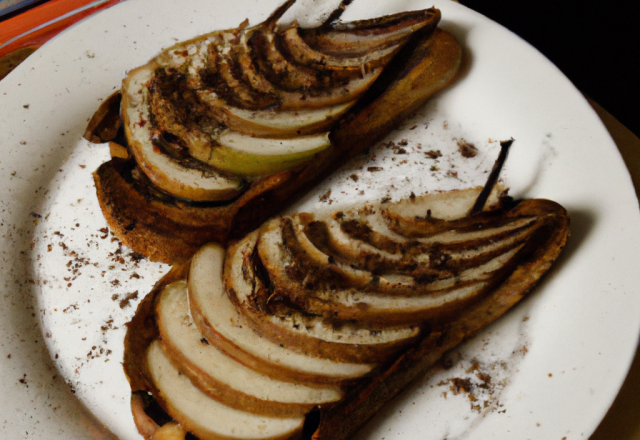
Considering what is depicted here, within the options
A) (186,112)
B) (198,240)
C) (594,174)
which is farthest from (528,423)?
(186,112)

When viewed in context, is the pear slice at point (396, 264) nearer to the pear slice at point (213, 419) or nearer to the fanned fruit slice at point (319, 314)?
the fanned fruit slice at point (319, 314)

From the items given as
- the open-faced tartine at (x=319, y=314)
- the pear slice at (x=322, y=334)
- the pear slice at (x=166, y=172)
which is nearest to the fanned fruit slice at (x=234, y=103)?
the pear slice at (x=166, y=172)

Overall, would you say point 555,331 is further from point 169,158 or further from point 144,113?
point 144,113

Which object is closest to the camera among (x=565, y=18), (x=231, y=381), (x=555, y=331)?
(x=231, y=381)

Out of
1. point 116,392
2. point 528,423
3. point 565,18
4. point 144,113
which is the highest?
point 565,18

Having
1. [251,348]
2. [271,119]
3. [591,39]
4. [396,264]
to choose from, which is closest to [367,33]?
[271,119]
